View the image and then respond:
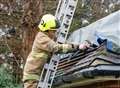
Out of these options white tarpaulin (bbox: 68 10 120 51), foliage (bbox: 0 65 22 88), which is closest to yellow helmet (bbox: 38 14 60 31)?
white tarpaulin (bbox: 68 10 120 51)

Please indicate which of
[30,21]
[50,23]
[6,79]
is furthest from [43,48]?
[6,79]

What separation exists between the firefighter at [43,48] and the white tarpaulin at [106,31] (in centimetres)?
68

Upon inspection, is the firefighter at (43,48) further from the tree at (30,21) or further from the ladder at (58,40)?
the tree at (30,21)

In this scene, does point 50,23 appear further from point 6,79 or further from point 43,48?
point 6,79

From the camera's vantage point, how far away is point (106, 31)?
7648 millimetres

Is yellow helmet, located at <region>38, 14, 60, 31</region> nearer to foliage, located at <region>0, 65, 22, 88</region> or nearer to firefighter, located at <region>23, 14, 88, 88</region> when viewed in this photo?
firefighter, located at <region>23, 14, 88, 88</region>

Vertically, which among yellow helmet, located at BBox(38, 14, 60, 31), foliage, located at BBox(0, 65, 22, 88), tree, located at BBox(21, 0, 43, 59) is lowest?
foliage, located at BBox(0, 65, 22, 88)

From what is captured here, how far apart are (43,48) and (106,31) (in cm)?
146

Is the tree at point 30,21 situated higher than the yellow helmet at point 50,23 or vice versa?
the yellow helmet at point 50,23

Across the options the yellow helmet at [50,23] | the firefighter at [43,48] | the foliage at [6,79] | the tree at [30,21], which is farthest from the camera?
the foliage at [6,79]

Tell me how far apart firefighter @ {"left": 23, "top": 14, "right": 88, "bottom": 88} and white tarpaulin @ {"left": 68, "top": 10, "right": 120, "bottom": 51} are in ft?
2.23

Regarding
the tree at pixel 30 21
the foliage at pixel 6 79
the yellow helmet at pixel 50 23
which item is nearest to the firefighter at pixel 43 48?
the yellow helmet at pixel 50 23

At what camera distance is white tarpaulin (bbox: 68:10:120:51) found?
717 cm

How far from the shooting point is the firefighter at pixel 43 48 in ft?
21.7
